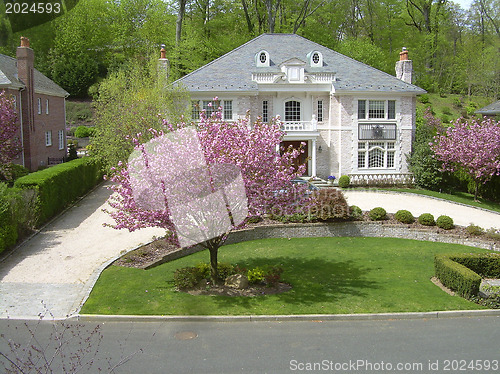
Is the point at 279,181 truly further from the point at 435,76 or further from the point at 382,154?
the point at 435,76

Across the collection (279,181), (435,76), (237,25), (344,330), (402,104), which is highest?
(237,25)

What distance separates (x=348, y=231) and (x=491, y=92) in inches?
1849

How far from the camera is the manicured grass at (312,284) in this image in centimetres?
1365

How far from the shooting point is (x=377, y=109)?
36062 mm

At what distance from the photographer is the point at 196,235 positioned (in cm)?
1402

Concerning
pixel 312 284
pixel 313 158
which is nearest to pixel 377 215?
pixel 312 284

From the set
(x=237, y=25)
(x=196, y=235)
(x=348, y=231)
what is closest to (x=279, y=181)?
(x=196, y=235)

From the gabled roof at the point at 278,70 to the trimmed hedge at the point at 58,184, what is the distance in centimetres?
913

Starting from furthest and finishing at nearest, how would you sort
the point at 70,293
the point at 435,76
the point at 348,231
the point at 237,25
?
the point at 435,76 < the point at 237,25 < the point at 348,231 < the point at 70,293

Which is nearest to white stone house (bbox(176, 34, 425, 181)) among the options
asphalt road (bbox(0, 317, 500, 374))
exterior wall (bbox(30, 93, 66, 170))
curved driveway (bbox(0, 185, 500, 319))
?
curved driveway (bbox(0, 185, 500, 319))

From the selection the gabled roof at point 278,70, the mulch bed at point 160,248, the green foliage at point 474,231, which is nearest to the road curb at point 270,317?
the mulch bed at point 160,248

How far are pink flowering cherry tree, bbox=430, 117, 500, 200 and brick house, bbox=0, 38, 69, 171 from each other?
2809cm

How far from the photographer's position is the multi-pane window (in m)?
35.8

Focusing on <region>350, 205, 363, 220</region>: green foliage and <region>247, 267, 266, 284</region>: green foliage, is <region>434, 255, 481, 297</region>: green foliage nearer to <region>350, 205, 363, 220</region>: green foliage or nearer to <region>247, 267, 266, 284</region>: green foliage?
<region>247, 267, 266, 284</region>: green foliage
